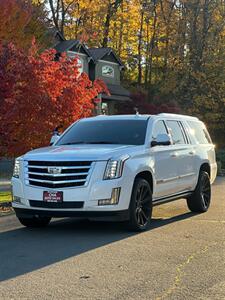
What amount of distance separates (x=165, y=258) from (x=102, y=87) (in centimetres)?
827

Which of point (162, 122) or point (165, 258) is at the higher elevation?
point (162, 122)

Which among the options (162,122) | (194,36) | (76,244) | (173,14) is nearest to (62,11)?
(173,14)

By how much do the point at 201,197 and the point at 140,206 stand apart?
8.77 feet

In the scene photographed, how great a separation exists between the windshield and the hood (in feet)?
1.55

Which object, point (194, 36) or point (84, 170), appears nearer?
point (84, 170)

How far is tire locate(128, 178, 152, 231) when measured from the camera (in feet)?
29.1

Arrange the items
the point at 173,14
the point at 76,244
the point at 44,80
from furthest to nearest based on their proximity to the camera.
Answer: the point at 173,14, the point at 44,80, the point at 76,244

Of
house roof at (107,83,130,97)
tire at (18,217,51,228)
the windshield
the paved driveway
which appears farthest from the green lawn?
house roof at (107,83,130,97)

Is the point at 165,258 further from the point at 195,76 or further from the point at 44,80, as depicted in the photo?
the point at 195,76

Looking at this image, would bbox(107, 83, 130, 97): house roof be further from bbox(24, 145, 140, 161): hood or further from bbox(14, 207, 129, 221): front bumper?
bbox(14, 207, 129, 221): front bumper

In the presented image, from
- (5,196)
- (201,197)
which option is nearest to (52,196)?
(201,197)

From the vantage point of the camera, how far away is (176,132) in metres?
11.1

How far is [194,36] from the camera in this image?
128ft

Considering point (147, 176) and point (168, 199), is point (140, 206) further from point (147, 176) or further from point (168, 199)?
point (168, 199)
